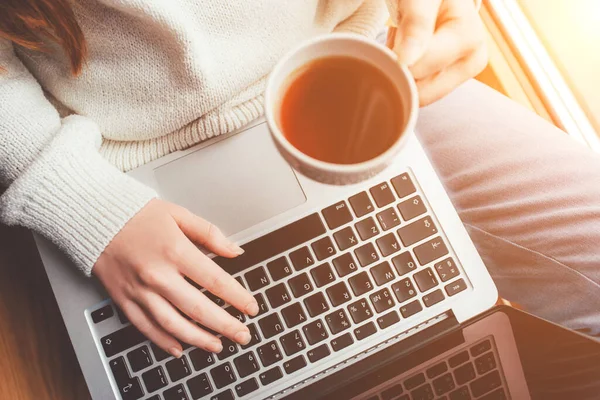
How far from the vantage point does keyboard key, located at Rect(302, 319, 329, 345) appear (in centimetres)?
56

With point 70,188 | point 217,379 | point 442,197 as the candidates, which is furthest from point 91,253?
point 442,197

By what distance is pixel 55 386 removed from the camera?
25.2 inches

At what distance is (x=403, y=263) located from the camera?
572 mm

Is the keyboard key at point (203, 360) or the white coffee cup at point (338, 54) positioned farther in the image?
the keyboard key at point (203, 360)

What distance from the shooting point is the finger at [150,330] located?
54 centimetres

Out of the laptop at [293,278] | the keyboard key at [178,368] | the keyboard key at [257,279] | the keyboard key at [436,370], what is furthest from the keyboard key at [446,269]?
the keyboard key at [178,368]

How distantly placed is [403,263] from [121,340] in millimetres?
339

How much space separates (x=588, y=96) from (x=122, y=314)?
3.03ft

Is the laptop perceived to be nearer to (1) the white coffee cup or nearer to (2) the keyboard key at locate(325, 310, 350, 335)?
(2) the keyboard key at locate(325, 310, 350, 335)

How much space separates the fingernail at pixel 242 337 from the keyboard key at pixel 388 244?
0.60 feet

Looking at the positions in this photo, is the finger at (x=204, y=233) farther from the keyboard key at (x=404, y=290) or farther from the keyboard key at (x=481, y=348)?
the keyboard key at (x=481, y=348)

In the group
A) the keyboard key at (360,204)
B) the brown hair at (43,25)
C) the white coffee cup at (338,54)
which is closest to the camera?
the white coffee cup at (338,54)

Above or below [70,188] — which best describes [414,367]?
below

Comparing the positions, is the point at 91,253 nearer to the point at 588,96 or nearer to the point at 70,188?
the point at 70,188
